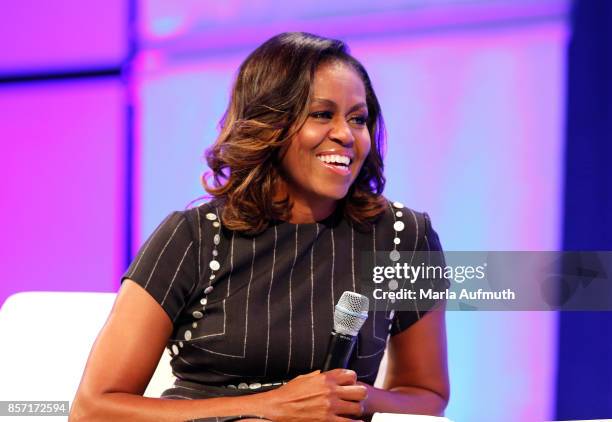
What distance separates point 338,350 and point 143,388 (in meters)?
0.44

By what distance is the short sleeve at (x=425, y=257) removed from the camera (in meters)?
1.63

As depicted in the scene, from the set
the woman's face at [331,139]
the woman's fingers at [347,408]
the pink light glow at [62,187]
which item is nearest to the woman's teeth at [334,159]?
the woman's face at [331,139]

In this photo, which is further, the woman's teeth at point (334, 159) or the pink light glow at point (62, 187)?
the pink light glow at point (62, 187)

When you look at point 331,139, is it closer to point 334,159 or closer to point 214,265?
point 334,159

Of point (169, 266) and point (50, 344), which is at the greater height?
point (169, 266)

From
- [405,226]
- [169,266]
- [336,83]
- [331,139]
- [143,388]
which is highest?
[336,83]

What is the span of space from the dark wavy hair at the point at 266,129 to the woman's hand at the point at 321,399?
15.2 inches

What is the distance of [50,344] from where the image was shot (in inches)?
69.8

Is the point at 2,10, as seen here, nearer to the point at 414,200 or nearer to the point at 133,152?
the point at 133,152

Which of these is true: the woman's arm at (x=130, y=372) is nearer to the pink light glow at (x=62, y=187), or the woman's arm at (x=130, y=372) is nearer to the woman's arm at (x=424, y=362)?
the woman's arm at (x=424, y=362)

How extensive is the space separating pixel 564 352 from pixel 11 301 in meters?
1.53

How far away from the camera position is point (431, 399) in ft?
5.29

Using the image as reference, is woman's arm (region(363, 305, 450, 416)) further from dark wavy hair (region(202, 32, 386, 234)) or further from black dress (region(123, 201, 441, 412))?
dark wavy hair (region(202, 32, 386, 234))

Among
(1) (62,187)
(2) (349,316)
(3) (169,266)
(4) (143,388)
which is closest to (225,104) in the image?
(1) (62,187)
